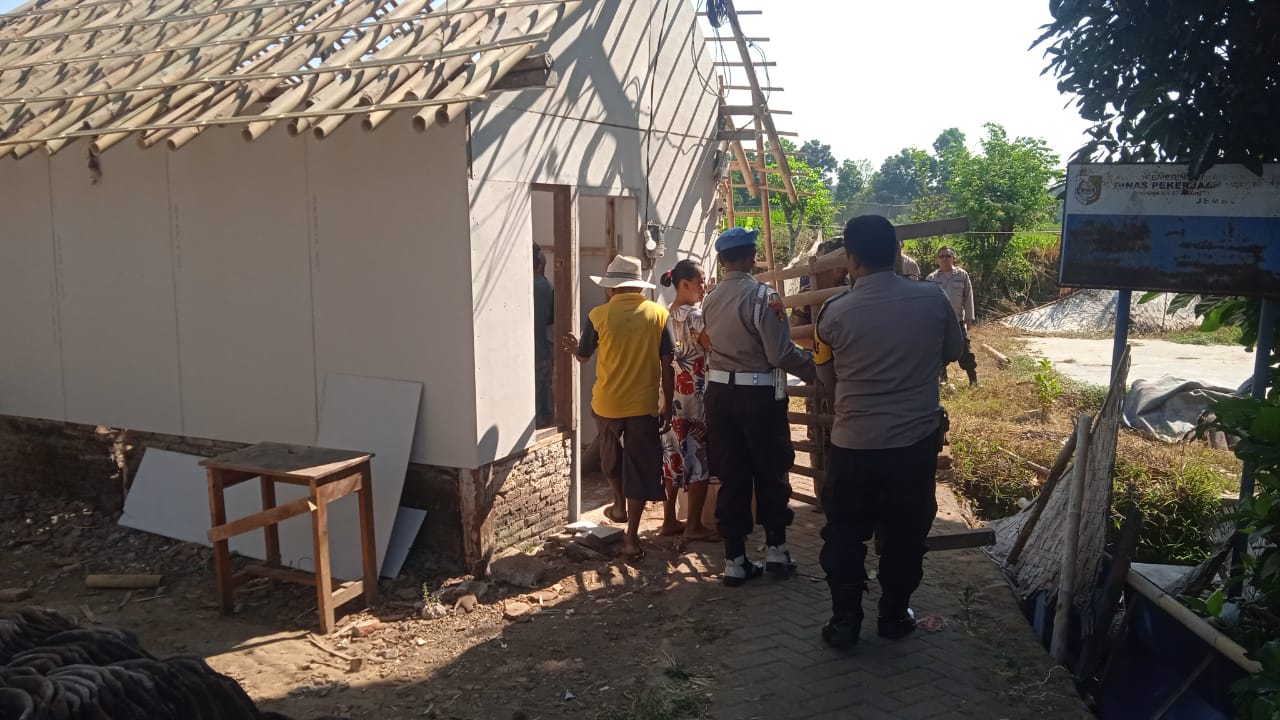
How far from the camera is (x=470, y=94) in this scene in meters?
5.00

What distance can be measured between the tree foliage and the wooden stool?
4.65 meters

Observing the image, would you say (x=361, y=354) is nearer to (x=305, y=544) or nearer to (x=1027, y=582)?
(x=305, y=544)

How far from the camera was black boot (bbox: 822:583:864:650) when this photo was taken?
464cm

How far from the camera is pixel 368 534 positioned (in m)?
5.71

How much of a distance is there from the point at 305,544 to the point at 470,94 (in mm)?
3312

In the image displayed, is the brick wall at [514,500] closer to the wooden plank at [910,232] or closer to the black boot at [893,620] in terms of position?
the wooden plank at [910,232]

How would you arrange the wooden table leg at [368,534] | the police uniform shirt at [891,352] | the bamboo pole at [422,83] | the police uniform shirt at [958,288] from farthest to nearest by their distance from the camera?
the police uniform shirt at [958,288] → the wooden table leg at [368,534] → the bamboo pole at [422,83] → the police uniform shirt at [891,352]

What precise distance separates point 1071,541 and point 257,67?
5.76 m

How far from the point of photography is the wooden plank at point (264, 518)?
531 centimetres

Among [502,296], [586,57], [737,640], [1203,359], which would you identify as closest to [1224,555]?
[737,640]

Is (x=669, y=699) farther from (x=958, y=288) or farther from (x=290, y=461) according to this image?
(x=958, y=288)

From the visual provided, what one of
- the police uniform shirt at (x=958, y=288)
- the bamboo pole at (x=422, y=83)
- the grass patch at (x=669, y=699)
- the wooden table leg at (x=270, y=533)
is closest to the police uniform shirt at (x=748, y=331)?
the grass patch at (x=669, y=699)

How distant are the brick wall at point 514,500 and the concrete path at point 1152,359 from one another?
835 centimetres

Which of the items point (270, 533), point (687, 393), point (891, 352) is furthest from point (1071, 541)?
point (270, 533)
